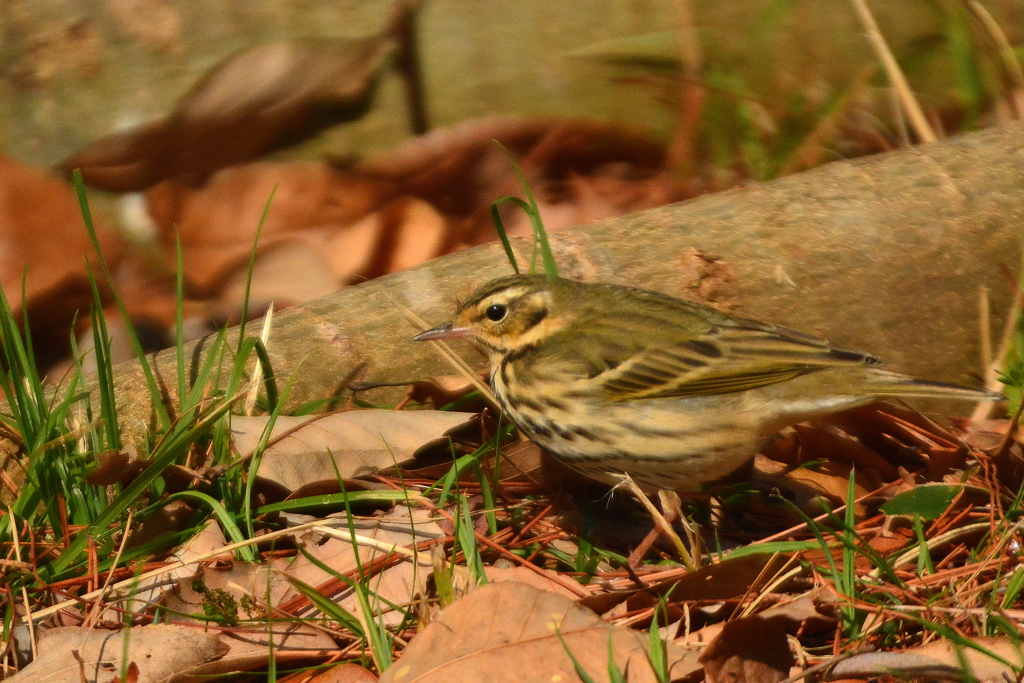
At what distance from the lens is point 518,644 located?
7.37 feet

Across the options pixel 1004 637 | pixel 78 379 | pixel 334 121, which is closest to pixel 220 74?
pixel 334 121

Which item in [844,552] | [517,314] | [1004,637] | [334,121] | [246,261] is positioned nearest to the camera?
[1004,637]

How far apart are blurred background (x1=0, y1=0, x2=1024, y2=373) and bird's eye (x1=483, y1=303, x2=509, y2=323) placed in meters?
1.55

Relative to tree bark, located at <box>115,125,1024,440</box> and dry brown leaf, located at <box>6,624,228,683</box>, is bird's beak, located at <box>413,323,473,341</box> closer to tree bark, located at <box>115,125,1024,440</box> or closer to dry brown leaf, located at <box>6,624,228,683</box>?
tree bark, located at <box>115,125,1024,440</box>

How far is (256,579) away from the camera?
265cm

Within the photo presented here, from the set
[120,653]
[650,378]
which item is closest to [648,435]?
[650,378]

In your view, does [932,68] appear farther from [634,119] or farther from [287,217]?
[287,217]

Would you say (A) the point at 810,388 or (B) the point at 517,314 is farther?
(B) the point at 517,314

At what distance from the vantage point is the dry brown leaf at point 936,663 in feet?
7.25

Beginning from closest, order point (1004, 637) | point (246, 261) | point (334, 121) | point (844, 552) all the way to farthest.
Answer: point (1004, 637) < point (844, 552) < point (246, 261) < point (334, 121)

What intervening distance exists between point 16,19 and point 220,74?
959 mm

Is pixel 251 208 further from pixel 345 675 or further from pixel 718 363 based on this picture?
pixel 345 675

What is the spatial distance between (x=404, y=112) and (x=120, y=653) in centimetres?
351

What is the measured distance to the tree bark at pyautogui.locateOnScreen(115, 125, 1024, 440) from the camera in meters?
3.61
